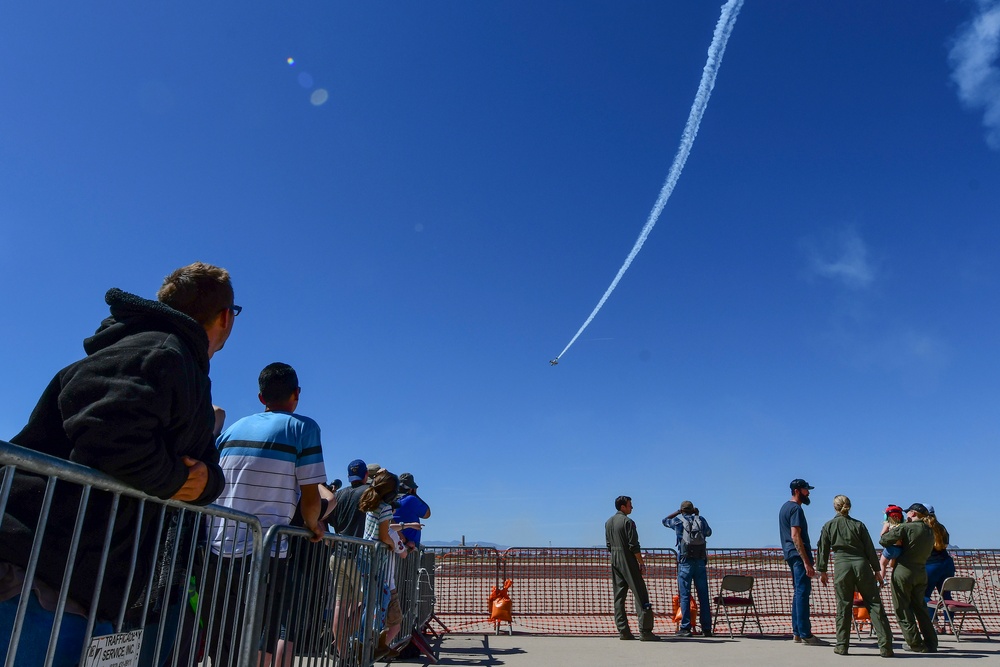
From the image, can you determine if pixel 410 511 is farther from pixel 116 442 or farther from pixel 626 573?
pixel 116 442

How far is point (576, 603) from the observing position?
14.7m

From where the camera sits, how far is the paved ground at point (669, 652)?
308 inches

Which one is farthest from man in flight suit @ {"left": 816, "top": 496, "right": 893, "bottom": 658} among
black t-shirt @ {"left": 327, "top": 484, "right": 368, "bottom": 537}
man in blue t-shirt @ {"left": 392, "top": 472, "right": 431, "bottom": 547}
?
black t-shirt @ {"left": 327, "top": 484, "right": 368, "bottom": 537}

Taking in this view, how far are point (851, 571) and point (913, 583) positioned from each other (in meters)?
1.09

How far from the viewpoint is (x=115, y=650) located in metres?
2.08

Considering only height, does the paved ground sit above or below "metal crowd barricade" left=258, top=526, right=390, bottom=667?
below

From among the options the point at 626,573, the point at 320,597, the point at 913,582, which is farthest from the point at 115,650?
the point at 913,582

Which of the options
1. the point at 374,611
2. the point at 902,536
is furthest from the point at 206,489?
the point at 902,536

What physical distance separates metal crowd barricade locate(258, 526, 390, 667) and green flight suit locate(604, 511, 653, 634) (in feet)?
18.1

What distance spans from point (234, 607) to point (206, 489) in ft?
3.41

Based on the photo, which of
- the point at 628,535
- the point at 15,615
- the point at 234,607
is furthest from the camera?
the point at 628,535

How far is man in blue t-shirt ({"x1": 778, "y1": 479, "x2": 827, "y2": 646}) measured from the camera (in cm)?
928

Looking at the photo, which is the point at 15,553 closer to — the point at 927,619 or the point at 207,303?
the point at 207,303

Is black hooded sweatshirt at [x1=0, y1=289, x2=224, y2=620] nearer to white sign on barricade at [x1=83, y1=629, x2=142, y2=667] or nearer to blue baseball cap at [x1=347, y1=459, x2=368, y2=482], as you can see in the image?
white sign on barricade at [x1=83, y1=629, x2=142, y2=667]
